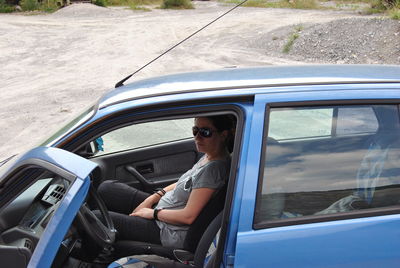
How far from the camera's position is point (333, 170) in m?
2.39

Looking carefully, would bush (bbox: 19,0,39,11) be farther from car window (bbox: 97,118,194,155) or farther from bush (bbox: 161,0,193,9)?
car window (bbox: 97,118,194,155)

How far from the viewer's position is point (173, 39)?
20.8 meters

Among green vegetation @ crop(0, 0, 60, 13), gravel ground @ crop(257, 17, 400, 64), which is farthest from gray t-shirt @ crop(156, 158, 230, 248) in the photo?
green vegetation @ crop(0, 0, 60, 13)

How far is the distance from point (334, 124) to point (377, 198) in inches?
22.8

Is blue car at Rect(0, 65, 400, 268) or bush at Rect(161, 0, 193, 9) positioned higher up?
blue car at Rect(0, 65, 400, 268)

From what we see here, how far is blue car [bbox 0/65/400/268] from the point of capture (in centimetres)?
220

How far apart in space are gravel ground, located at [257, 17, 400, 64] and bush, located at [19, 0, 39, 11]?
1844 cm

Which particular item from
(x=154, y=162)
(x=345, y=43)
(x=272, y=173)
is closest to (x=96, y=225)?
(x=272, y=173)

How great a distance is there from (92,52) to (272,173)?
667 inches

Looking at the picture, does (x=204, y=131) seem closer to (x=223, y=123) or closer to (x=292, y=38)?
(x=223, y=123)

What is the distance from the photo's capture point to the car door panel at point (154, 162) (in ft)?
14.0

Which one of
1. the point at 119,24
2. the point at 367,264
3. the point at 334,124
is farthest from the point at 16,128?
the point at 119,24

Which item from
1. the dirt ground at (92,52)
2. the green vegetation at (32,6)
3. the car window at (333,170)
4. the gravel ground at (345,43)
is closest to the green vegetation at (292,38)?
the gravel ground at (345,43)

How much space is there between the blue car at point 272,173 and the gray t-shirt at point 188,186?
0.18 meters
